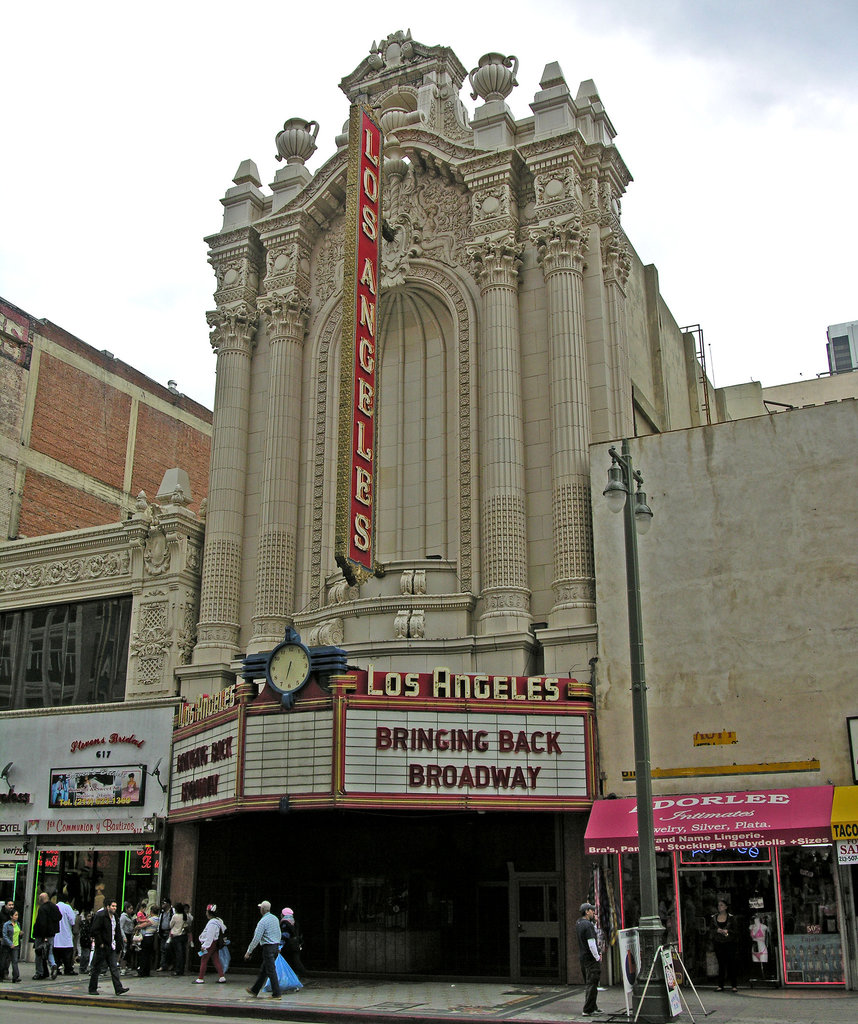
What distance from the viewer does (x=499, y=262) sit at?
27.2 m

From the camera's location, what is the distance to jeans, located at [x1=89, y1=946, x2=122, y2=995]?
1977cm

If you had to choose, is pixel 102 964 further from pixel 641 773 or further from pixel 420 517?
pixel 420 517

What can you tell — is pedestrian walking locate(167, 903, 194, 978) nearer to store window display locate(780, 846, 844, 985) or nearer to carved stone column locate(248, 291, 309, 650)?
carved stone column locate(248, 291, 309, 650)

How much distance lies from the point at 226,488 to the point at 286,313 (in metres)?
5.09

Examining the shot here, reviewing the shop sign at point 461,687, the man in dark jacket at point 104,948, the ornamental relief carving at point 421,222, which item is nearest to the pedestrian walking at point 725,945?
the shop sign at point 461,687

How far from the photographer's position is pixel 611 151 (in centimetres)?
2822

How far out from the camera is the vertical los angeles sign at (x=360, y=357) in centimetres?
2380

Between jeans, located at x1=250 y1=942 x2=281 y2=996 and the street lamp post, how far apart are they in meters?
6.85

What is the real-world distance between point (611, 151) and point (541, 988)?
20.0 meters

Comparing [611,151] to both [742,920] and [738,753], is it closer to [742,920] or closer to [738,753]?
[738,753]

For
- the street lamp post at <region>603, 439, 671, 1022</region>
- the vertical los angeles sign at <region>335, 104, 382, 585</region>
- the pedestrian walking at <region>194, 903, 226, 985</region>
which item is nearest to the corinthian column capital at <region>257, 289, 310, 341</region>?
the vertical los angeles sign at <region>335, 104, 382, 585</region>

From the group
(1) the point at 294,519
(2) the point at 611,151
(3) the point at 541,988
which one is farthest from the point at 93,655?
(2) the point at 611,151

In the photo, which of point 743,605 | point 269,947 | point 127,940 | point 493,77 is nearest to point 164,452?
point 493,77

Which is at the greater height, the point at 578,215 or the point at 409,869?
the point at 578,215
